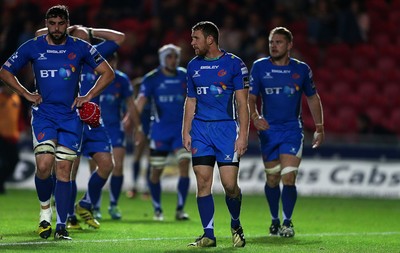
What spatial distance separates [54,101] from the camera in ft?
37.3

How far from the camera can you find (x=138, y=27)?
26047mm

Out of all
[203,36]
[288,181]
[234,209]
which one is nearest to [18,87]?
[203,36]

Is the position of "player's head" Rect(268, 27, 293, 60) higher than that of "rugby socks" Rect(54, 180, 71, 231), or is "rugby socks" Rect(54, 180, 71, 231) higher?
"player's head" Rect(268, 27, 293, 60)

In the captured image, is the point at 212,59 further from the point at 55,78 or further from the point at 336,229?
the point at 336,229

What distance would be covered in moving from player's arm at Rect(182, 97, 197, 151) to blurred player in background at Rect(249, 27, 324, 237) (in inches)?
A: 75.5

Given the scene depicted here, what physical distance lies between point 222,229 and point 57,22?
384 centimetres

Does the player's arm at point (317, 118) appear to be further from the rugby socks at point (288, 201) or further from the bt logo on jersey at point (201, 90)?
the bt logo on jersey at point (201, 90)

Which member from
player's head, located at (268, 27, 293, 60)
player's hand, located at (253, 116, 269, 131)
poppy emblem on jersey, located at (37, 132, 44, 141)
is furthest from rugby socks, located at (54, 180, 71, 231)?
player's head, located at (268, 27, 293, 60)

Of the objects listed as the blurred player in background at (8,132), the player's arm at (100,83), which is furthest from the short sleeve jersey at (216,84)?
the blurred player in background at (8,132)

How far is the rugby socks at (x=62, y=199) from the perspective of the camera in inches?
443

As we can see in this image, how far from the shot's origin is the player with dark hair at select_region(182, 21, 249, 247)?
1079 cm

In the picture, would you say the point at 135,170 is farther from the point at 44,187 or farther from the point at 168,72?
the point at 44,187

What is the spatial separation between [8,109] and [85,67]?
6.50 m

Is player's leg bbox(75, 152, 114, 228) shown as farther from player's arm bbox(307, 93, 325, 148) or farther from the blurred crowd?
the blurred crowd
